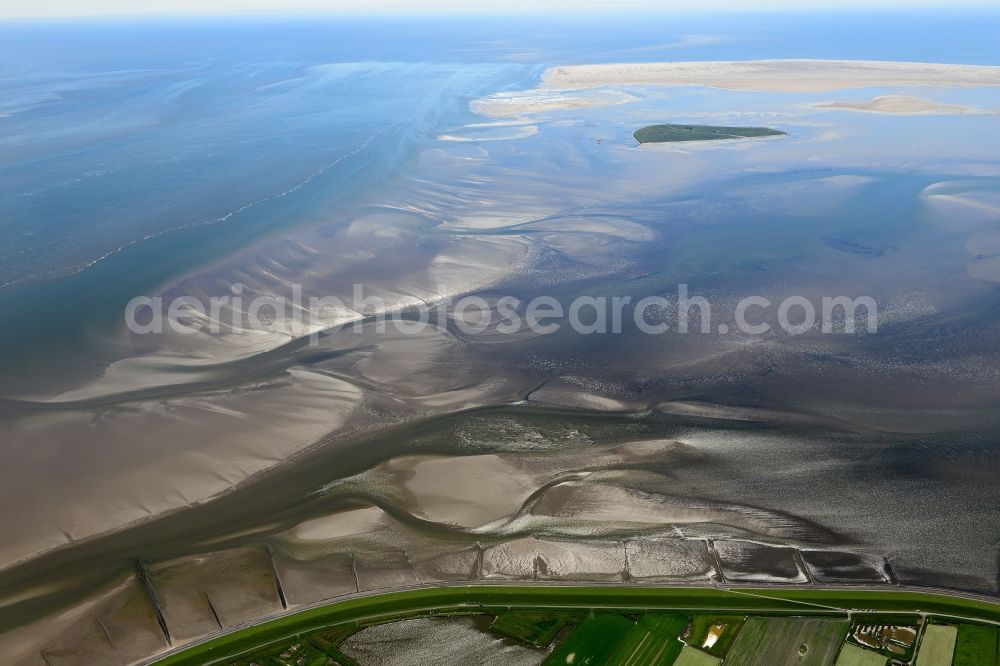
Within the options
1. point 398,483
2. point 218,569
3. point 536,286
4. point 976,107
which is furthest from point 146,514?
point 976,107

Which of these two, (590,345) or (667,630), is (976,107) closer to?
(590,345)

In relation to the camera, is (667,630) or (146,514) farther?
(146,514)

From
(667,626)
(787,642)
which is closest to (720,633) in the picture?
(667,626)

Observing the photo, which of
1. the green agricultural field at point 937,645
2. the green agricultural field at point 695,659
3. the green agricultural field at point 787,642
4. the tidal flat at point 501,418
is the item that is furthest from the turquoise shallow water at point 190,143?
the green agricultural field at point 937,645

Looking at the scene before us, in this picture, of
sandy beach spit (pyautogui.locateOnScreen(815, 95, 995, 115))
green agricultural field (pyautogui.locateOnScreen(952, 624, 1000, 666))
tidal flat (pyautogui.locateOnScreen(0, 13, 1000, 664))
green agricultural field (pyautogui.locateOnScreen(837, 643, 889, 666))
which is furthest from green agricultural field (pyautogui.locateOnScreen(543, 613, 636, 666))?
sandy beach spit (pyautogui.locateOnScreen(815, 95, 995, 115))

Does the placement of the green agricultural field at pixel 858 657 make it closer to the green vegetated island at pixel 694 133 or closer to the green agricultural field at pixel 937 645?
the green agricultural field at pixel 937 645

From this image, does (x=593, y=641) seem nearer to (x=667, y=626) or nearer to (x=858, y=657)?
(x=667, y=626)
